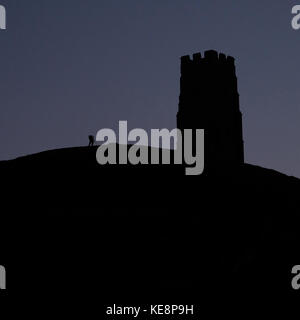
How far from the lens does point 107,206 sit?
9.47 meters

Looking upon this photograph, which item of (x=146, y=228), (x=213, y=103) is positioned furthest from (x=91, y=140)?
(x=213, y=103)

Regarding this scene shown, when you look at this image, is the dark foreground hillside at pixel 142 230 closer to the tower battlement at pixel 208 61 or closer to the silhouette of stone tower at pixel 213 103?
the silhouette of stone tower at pixel 213 103

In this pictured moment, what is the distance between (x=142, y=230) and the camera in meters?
9.30

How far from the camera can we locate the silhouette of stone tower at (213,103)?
1503 inches

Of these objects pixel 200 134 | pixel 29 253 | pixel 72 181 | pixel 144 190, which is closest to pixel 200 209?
pixel 144 190

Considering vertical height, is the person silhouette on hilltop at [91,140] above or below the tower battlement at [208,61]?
below

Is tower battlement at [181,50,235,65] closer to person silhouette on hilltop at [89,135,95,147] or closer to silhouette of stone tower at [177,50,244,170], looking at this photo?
silhouette of stone tower at [177,50,244,170]

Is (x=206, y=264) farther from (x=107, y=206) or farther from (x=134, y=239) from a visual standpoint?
(x=107, y=206)

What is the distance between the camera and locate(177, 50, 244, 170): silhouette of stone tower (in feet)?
125

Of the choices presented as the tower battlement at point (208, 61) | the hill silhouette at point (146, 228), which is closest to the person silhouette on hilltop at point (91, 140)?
the hill silhouette at point (146, 228)

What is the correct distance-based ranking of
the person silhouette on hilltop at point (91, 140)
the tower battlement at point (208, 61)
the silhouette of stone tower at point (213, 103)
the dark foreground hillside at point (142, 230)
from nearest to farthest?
the dark foreground hillside at point (142, 230)
the person silhouette on hilltop at point (91, 140)
the silhouette of stone tower at point (213, 103)
the tower battlement at point (208, 61)

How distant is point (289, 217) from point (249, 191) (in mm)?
859

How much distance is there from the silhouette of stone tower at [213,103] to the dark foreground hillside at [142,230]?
27.1 meters

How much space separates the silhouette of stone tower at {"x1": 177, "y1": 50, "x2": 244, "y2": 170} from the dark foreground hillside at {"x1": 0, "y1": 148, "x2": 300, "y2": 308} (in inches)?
1068
